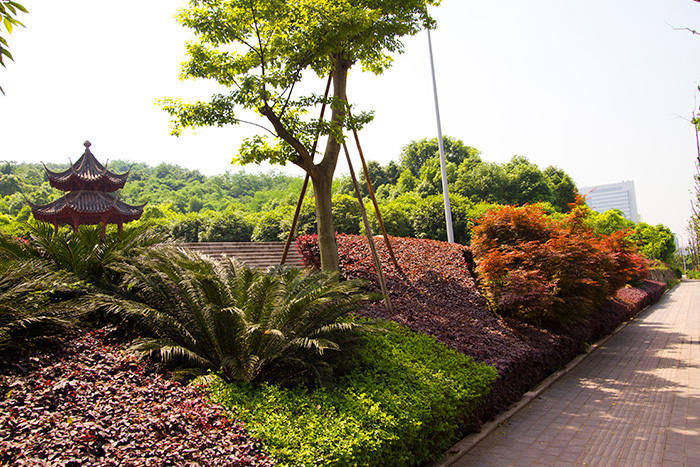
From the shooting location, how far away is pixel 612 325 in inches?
554

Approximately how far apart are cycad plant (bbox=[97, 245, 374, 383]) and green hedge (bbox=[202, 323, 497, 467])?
1.08 feet

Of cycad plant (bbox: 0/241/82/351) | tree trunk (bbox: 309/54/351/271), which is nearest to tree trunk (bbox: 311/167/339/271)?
tree trunk (bbox: 309/54/351/271)

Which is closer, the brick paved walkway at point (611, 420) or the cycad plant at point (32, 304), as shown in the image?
the cycad plant at point (32, 304)

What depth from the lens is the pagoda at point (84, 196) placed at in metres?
18.3

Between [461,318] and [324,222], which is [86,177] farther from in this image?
[461,318]

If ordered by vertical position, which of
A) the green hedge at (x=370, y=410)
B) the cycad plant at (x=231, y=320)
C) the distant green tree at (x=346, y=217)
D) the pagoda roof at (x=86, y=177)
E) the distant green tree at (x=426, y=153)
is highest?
the distant green tree at (x=426, y=153)

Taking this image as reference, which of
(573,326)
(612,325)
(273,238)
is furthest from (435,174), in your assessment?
(573,326)

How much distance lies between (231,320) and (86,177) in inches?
653

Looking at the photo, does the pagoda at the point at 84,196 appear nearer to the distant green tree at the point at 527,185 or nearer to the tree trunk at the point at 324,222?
the tree trunk at the point at 324,222

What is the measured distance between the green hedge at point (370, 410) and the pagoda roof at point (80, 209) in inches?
637

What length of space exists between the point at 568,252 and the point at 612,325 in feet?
17.9

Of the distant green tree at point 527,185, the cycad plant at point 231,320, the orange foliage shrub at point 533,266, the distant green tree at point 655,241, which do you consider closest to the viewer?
the cycad plant at point 231,320

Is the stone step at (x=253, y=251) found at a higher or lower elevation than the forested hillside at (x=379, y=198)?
lower

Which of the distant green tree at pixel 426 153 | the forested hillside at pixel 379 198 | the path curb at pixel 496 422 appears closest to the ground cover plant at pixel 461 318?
the path curb at pixel 496 422
